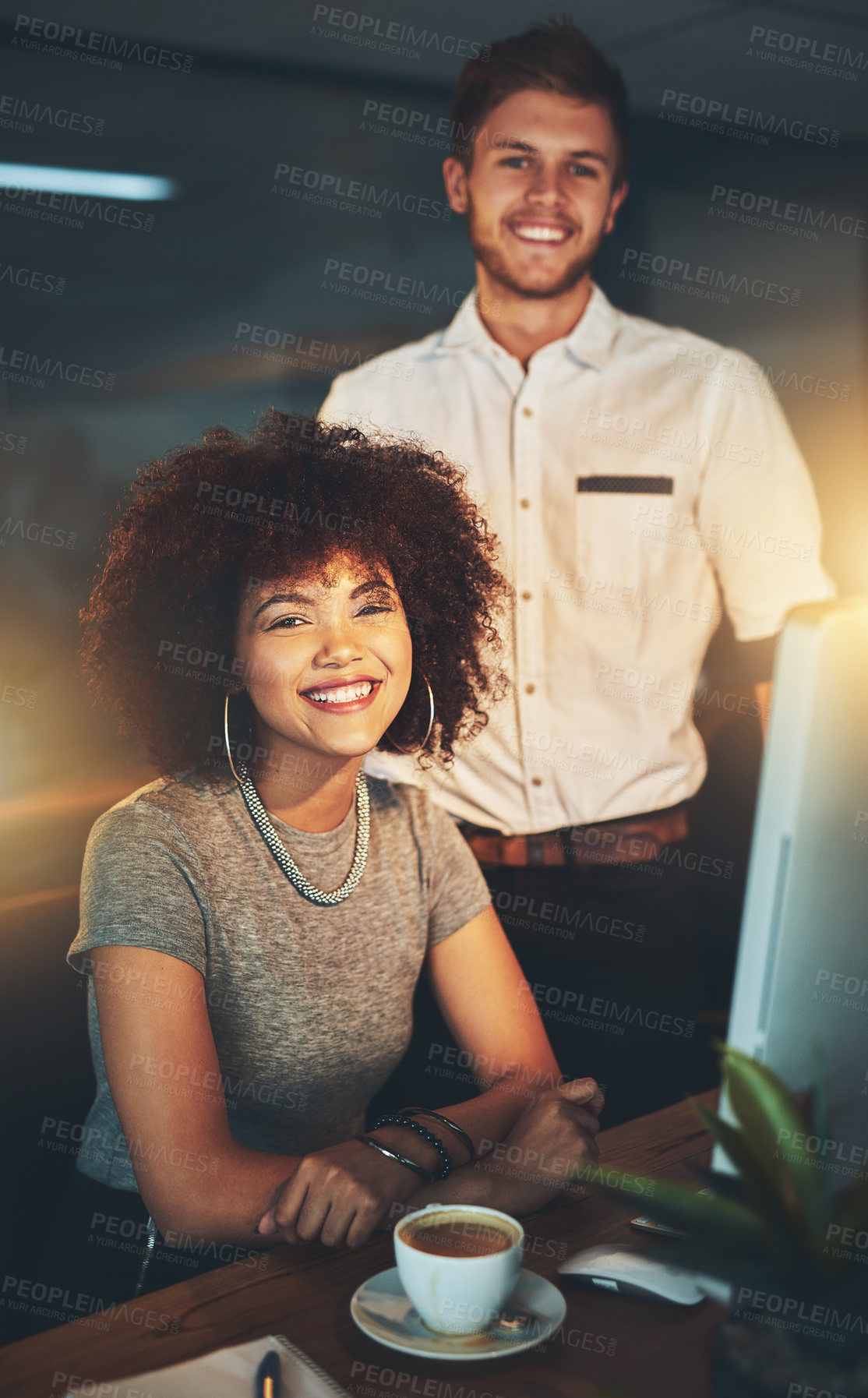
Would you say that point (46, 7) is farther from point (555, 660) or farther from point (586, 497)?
point (555, 660)

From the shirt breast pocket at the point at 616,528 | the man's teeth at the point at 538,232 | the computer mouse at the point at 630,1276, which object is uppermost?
the man's teeth at the point at 538,232

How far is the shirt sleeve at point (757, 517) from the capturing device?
2.31 meters

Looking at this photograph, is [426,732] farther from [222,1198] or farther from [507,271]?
[507,271]

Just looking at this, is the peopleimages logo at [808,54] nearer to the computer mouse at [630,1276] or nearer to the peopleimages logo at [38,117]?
the peopleimages logo at [38,117]

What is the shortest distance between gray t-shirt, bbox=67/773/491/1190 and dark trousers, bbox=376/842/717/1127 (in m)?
0.70

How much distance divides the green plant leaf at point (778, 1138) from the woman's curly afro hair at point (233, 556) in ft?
3.21

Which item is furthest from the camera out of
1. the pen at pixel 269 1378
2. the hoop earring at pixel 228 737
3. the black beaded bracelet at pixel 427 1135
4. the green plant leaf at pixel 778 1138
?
the hoop earring at pixel 228 737

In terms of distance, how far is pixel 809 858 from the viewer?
699mm

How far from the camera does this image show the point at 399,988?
1494 mm

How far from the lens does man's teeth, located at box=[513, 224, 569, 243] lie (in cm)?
220

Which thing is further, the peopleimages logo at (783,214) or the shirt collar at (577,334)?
the peopleimages logo at (783,214)

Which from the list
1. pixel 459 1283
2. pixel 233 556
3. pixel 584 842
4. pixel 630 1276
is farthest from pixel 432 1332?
pixel 584 842

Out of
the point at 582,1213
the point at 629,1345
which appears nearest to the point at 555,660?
the point at 582,1213

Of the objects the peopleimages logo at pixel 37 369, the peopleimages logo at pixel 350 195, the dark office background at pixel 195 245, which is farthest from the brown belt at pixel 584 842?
the peopleimages logo at pixel 350 195
